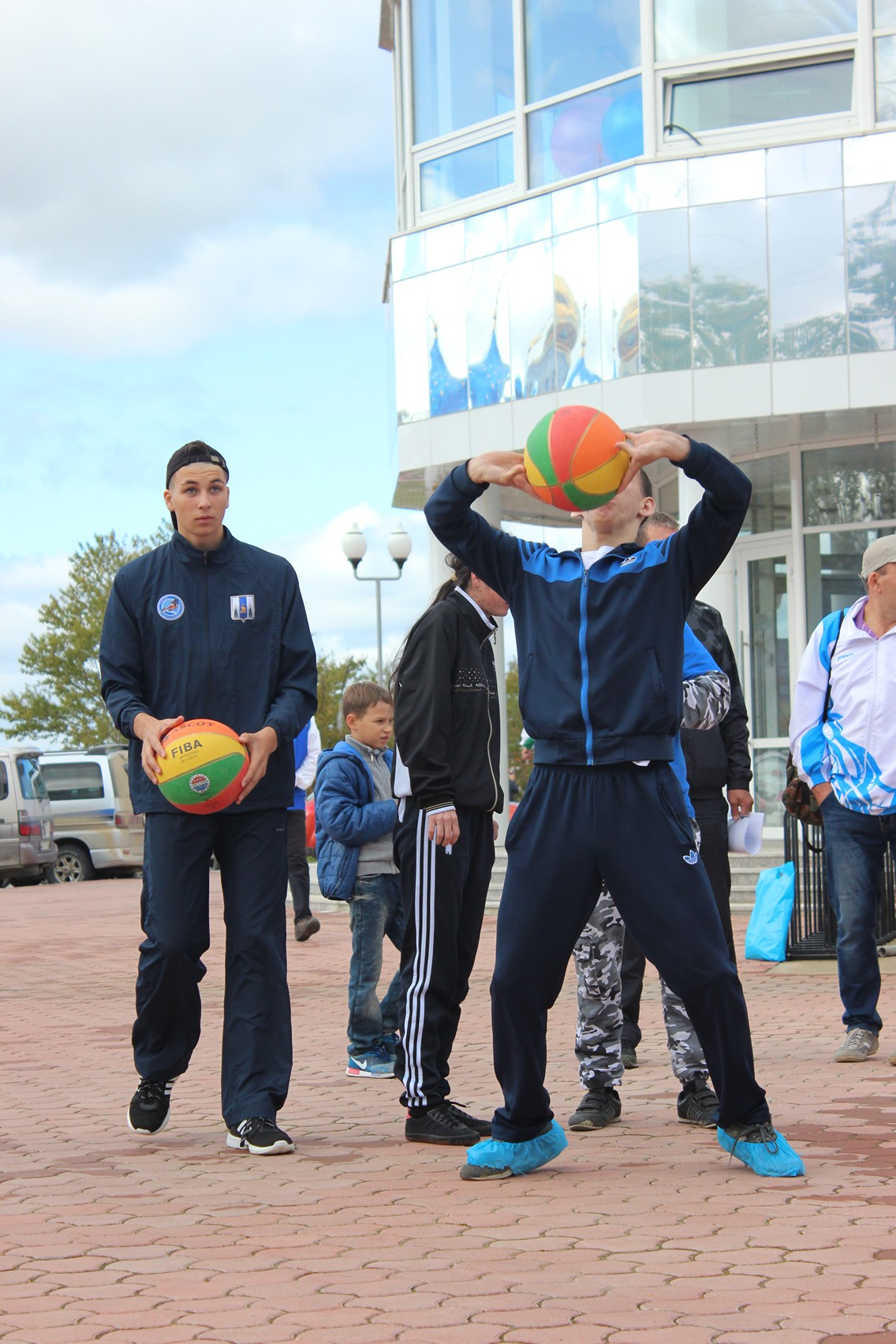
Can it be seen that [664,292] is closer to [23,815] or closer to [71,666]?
[23,815]

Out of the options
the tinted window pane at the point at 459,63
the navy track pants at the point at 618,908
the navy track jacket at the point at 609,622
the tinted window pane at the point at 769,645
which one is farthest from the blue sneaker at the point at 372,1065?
the tinted window pane at the point at 459,63

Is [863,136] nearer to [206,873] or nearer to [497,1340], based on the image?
[206,873]

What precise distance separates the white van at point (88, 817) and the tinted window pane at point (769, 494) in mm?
11213

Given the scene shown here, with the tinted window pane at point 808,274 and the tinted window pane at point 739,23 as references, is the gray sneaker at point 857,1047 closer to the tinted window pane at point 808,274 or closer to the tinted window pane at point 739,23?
the tinted window pane at point 808,274

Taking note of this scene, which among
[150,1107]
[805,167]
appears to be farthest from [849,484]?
[150,1107]

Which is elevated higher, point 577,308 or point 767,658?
point 577,308

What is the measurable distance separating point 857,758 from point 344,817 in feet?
6.94

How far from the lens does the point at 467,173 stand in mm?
21297

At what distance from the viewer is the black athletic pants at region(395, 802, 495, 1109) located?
215 inches

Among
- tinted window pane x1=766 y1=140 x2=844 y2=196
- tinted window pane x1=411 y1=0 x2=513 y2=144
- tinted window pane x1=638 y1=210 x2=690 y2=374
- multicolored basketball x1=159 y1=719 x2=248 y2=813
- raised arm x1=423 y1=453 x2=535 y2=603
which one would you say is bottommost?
multicolored basketball x1=159 y1=719 x2=248 y2=813

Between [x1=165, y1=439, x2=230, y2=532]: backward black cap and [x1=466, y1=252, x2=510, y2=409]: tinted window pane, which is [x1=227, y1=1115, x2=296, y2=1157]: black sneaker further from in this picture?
[x1=466, y1=252, x2=510, y2=409]: tinted window pane

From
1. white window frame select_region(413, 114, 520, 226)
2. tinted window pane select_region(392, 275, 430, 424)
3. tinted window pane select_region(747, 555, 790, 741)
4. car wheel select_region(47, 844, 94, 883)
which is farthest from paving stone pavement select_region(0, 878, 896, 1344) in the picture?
car wheel select_region(47, 844, 94, 883)

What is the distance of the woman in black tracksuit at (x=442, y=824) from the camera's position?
5.44 metres

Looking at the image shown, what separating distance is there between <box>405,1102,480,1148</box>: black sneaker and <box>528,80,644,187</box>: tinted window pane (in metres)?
15.7
